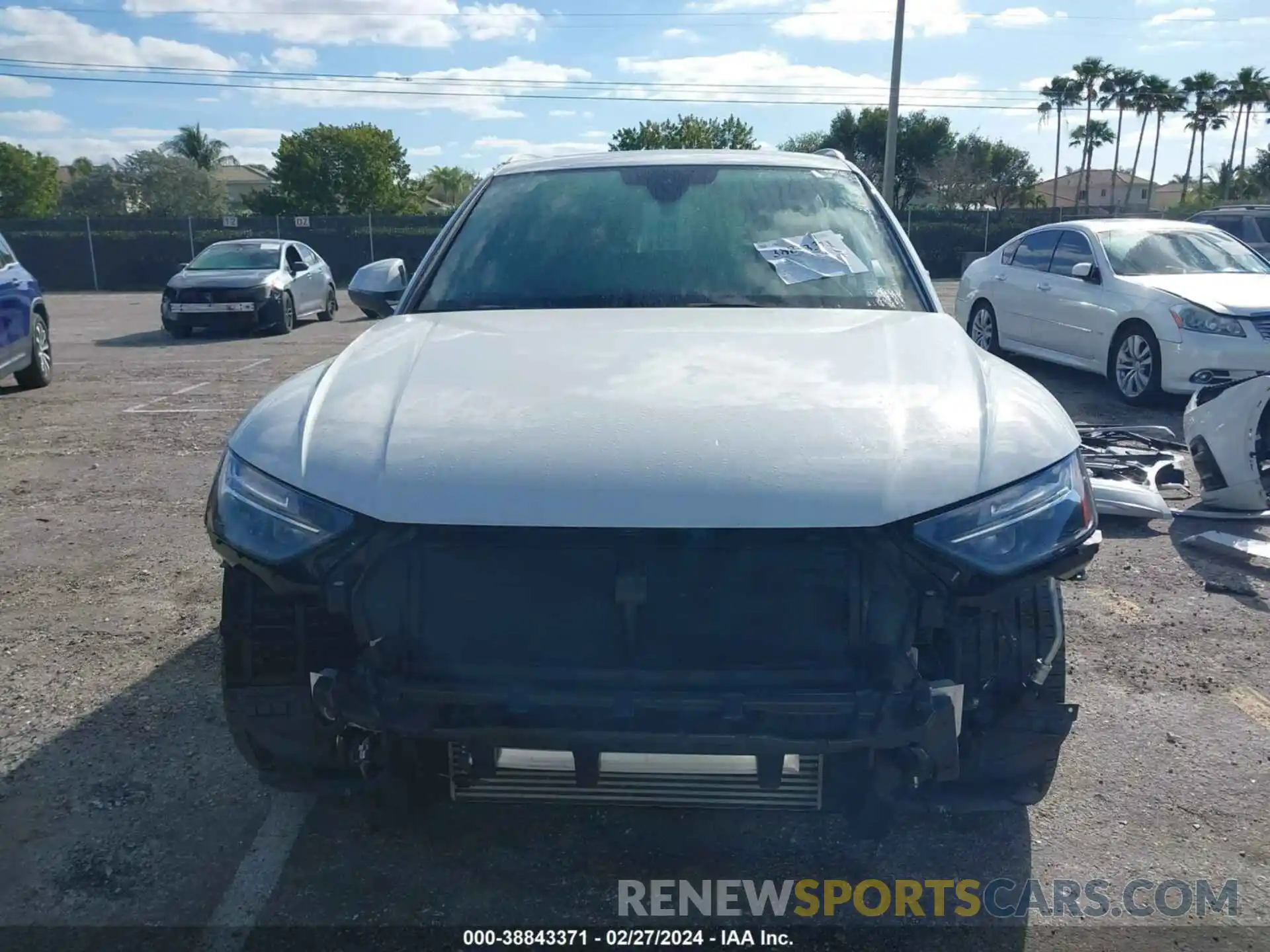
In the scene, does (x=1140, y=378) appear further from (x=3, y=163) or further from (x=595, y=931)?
(x=3, y=163)

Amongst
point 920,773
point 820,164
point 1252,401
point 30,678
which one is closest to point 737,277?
point 820,164

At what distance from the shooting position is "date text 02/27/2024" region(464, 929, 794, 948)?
244cm

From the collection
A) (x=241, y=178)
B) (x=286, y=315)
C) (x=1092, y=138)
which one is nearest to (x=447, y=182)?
(x=241, y=178)

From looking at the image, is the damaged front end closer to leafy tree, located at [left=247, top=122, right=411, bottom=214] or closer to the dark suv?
the dark suv

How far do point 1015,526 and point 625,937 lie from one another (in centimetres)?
126

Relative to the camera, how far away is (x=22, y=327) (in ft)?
33.2

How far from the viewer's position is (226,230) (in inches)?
1334

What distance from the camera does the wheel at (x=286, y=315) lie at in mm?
16422

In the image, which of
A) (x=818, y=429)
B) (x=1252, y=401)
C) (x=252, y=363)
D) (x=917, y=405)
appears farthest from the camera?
(x=252, y=363)

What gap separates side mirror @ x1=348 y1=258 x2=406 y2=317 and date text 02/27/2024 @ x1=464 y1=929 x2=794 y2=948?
7.74 ft

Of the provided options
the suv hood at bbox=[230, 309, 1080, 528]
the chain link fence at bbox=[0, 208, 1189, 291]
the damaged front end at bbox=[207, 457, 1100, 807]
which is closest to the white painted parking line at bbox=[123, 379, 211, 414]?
the suv hood at bbox=[230, 309, 1080, 528]

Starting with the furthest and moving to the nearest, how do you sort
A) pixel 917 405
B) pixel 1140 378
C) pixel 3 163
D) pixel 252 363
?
pixel 3 163, pixel 252 363, pixel 1140 378, pixel 917 405

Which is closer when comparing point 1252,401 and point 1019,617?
point 1019,617

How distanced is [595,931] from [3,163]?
296 ft
